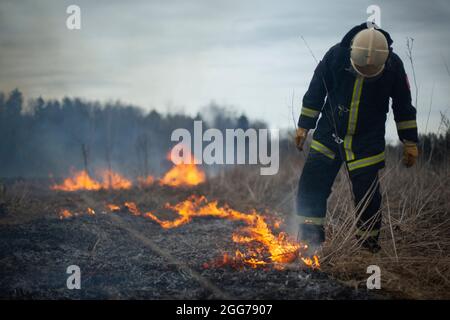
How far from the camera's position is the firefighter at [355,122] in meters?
4.40

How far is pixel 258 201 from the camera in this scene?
8844 mm

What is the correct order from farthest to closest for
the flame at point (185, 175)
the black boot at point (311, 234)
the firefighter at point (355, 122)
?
the flame at point (185, 175) → the black boot at point (311, 234) → the firefighter at point (355, 122)

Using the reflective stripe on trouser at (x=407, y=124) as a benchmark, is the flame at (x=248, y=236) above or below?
below

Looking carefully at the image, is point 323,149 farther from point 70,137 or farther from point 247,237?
point 70,137

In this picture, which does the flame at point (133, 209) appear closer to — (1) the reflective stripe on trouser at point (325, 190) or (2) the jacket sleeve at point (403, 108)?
(1) the reflective stripe on trouser at point (325, 190)

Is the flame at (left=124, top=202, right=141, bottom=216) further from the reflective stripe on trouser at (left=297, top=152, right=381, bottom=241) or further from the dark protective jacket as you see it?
the dark protective jacket

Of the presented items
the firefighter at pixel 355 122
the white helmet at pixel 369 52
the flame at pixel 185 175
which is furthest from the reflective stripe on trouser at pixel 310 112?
the flame at pixel 185 175

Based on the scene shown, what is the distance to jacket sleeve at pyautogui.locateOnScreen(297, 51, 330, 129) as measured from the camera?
466cm

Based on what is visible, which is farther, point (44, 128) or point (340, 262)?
point (44, 128)

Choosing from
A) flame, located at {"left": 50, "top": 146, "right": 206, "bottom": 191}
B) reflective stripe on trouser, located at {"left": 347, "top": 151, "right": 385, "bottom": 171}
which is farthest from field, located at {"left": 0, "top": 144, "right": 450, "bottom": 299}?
flame, located at {"left": 50, "top": 146, "right": 206, "bottom": 191}

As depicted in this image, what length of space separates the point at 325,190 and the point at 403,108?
1.19 meters

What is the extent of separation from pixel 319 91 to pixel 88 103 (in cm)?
3519

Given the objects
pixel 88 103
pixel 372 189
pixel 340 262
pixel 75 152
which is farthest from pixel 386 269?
pixel 88 103
